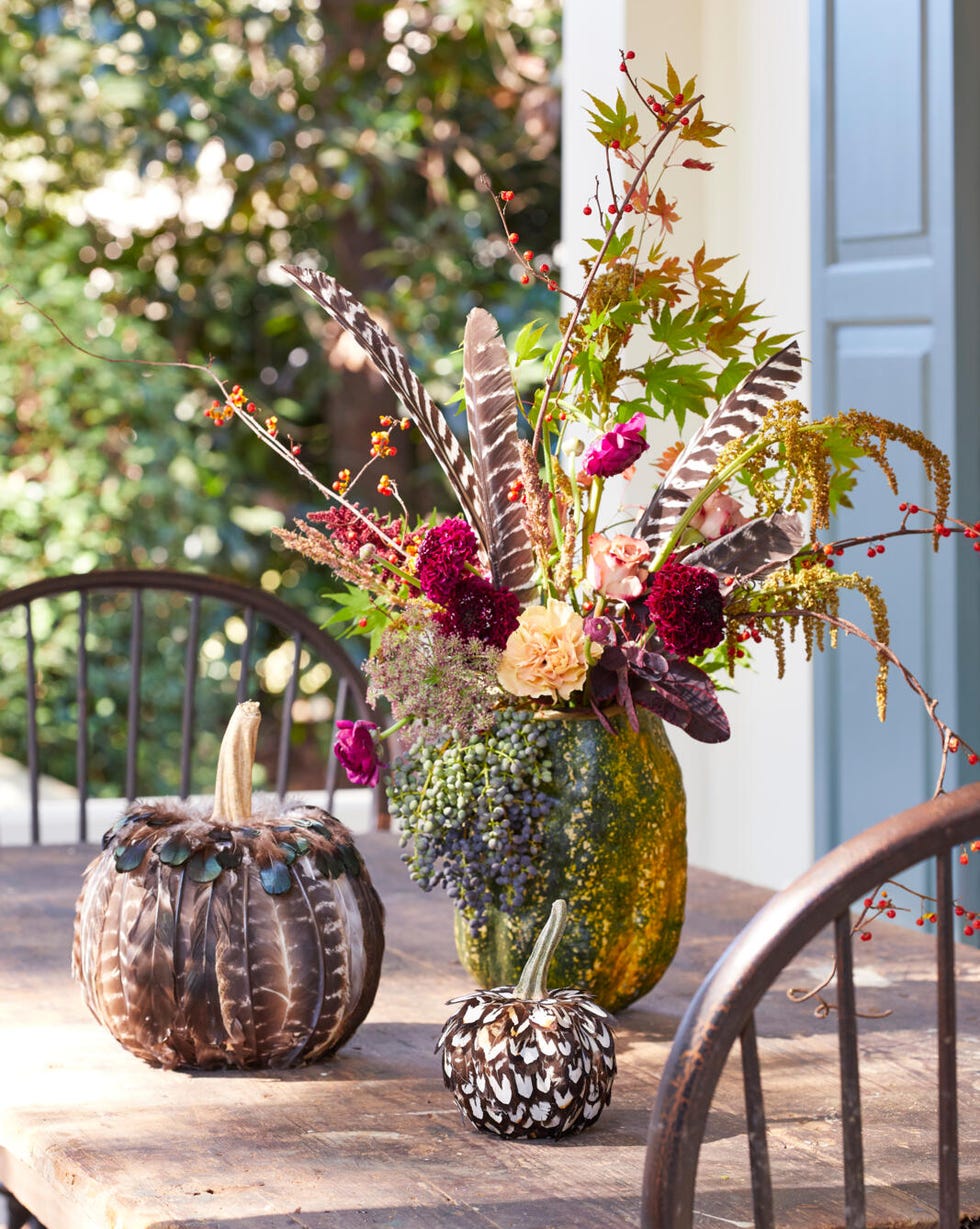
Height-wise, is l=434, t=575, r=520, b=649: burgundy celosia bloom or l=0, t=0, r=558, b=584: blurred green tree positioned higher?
l=0, t=0, r=558, b=584: blurred green tree

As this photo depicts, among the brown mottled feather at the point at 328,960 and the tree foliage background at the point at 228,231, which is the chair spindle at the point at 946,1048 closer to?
the brown mottled feather at the point at 328,960

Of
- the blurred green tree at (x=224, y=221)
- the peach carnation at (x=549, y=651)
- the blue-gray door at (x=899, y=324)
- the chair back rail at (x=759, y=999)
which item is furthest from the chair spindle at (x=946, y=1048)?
the blurred green tree at (x=224, y=221)

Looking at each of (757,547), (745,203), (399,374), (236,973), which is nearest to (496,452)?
(399,374)

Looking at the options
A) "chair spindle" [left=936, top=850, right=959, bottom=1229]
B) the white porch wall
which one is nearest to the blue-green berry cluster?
"chair spindle" [left=936, top=850, right=959, bottom=1229]

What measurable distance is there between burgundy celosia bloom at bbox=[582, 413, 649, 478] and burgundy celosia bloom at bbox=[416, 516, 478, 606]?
10 centimetres

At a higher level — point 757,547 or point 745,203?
point 745,203

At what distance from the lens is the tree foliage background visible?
14.2ft

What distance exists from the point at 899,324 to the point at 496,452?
1.48 m

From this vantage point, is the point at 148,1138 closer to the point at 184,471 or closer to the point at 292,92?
the point at 184,471

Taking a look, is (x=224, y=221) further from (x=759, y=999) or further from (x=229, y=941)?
(x=759, y=999)

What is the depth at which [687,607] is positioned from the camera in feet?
3.67

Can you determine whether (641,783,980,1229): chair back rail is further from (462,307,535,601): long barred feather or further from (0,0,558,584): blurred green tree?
(0,0,558,584): blurred green tree

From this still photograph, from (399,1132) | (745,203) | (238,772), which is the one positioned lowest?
(399,1132)

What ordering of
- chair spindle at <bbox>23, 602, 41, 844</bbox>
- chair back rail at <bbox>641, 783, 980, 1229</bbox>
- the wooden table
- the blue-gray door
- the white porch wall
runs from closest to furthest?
chair back rail at <bbox>641, 783, 980, 1229</bbox>, the wooden table, chair spindle at <bbox>23, 602, 41, 844</bbox>, the blue-gray door, the white porch wall
